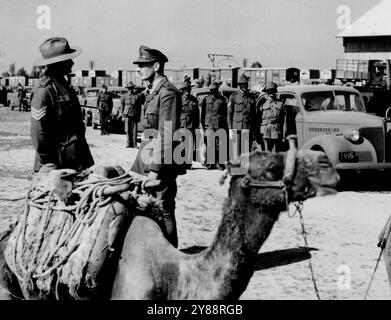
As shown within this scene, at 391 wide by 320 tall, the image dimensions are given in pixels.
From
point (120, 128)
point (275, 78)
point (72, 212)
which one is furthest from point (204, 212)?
point (275, 78)

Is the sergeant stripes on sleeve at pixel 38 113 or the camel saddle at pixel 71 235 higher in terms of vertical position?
the sergeant stripes on sleeve at pixel 38 113

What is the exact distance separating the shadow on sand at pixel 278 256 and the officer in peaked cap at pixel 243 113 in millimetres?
8410

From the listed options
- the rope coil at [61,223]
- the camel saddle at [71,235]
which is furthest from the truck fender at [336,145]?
the rope coil at [61,223]

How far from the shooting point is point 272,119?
48.6ft

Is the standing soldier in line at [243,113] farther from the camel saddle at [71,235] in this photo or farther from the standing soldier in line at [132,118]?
the camel saddle at [71,235]

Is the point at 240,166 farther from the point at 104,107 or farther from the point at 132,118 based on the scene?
the point at 104,107

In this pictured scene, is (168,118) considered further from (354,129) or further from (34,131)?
(354,129)

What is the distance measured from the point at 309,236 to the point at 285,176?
6302mm

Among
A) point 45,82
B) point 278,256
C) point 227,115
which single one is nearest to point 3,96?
point 227,115

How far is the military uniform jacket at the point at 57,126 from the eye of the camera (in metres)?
5.27

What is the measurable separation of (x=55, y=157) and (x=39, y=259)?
1083 millimetres

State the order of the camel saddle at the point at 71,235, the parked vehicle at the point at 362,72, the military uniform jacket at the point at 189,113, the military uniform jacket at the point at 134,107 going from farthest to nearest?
1. the parked vehicle at the point at 362,72
2. the military uniform jacket at the point at 134,107
3. the military uniform jacket at the point at 189,113
4. the camel saddle at the point at 71,235

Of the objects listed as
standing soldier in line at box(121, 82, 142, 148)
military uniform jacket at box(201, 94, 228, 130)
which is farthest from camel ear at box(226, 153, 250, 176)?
standing soldier in line at box(121, 82, 142, 148)

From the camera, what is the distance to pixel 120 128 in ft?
95.5
